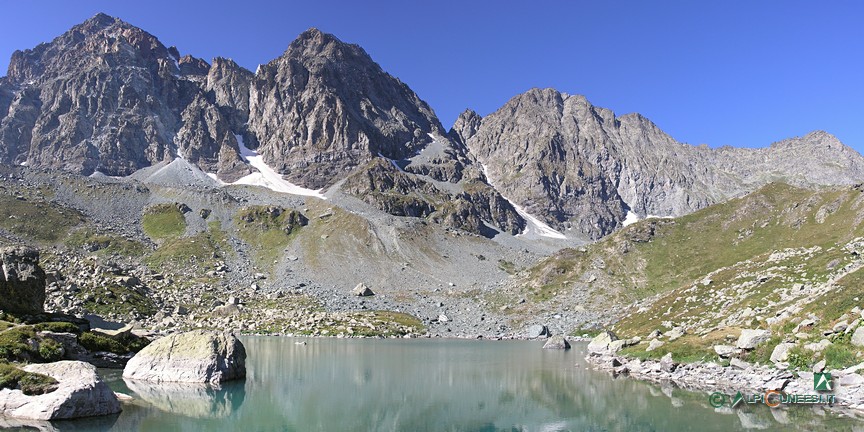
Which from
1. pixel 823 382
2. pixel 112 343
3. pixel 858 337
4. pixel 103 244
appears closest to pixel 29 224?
pixel 103 244

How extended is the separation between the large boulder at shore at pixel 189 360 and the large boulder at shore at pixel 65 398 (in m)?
10.6

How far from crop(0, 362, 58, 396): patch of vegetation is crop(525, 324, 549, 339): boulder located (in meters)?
96.8

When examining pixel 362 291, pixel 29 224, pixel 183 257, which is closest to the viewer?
pixel 362 291

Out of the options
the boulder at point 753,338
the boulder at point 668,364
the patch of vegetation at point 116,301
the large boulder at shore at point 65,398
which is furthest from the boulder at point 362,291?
the large boulder at shore at point 65,398

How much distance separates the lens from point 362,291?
162 metres

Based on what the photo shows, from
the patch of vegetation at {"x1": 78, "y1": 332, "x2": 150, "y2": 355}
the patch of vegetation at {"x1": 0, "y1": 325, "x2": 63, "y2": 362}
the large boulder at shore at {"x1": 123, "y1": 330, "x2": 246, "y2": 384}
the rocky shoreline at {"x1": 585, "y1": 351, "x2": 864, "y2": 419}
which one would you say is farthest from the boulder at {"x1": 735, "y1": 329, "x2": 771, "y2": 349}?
the patch of vegetation at {"x1": 78, "y1": 332, "x2": 150, "y2": 355}

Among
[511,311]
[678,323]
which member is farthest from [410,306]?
[678,323]

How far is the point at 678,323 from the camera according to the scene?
220ft

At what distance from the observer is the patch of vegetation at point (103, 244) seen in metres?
187

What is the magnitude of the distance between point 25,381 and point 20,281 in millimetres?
22789

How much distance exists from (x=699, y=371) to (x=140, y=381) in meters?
42.3

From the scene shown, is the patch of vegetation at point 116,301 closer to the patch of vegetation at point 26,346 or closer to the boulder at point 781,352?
the patch of vegetation at point 26,346

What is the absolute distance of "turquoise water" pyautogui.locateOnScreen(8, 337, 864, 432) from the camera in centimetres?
2805

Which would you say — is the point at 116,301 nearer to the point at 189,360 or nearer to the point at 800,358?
the point at 189,360
